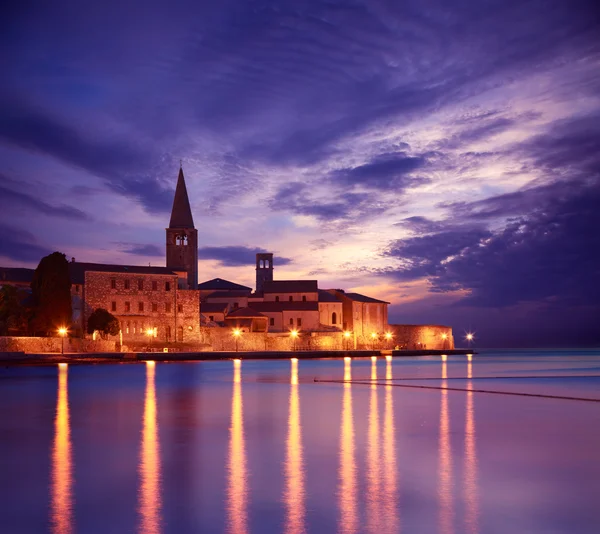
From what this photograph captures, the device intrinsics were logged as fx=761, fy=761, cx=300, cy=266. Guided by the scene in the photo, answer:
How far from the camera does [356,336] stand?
67.1 meters

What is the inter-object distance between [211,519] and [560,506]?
3.42 metres

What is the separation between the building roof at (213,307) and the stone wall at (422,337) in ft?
54.7

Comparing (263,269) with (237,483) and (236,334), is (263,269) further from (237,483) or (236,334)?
(237,483)

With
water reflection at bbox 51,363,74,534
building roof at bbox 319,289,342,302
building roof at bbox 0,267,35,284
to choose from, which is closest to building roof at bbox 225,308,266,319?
building roof at bbox 319,289,342,302

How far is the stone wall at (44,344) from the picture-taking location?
133ft

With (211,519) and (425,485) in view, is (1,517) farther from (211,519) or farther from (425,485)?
(425,485)

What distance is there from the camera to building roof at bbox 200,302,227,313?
6297 centimetres

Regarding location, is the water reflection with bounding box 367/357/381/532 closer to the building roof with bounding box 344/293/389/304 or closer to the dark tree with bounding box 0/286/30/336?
the dark tree with bounding box 0/286/30/336

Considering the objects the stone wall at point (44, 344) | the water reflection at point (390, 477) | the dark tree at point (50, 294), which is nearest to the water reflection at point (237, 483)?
the water reflection at point (390, 477)

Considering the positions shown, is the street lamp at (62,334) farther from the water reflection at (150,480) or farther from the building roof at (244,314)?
the water reflection at (150,480)

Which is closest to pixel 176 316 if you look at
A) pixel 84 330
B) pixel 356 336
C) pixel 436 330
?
pixel 84 330

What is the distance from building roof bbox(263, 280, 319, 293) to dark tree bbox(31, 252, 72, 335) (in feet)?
87.0

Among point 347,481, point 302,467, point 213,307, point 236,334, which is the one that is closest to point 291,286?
point 213,307

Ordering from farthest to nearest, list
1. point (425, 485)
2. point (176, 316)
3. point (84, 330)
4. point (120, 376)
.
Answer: point (176, 316), point (84, 330), point (120, 376), point (425, 485)
